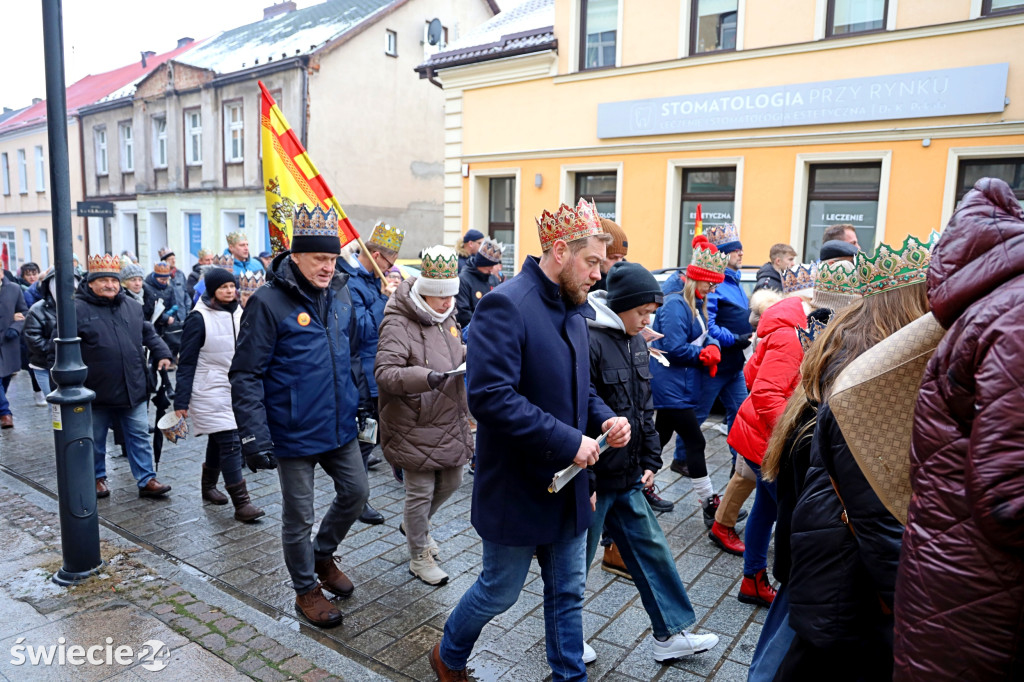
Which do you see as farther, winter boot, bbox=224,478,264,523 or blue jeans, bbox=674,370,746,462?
blue jeans, bbox=674,370,746,462

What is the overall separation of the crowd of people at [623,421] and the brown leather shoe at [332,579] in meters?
0.01

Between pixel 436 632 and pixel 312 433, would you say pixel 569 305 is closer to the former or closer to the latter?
pixel 312 433

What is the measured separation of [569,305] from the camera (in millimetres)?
2984

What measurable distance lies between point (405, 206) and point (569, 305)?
70.5 feet

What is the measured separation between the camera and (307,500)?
3.79m

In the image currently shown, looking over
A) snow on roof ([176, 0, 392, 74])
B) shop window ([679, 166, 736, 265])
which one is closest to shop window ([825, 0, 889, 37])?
shop window ([679, 166, 736, 265])

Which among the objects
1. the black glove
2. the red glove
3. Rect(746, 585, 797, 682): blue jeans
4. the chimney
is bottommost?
Rect(746, 585, 797, 682): blue jeans

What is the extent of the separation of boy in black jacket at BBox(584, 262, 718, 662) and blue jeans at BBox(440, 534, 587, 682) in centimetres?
38

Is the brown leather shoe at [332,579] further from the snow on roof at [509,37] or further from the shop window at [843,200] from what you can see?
the snow on roof at [509,37]

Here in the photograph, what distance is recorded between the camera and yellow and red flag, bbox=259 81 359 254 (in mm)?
5129

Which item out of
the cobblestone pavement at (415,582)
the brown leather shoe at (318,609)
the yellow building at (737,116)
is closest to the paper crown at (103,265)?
the cobblestone pavement at (415,582)

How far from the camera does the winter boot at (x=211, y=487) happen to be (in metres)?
5.66

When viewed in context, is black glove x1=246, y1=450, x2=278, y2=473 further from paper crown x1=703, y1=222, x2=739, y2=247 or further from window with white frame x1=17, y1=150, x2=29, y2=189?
window with white frame x1=17, y1=150, x2=29, y2=189

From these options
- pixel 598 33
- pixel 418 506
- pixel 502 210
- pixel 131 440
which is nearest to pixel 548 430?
pixel 418 506
